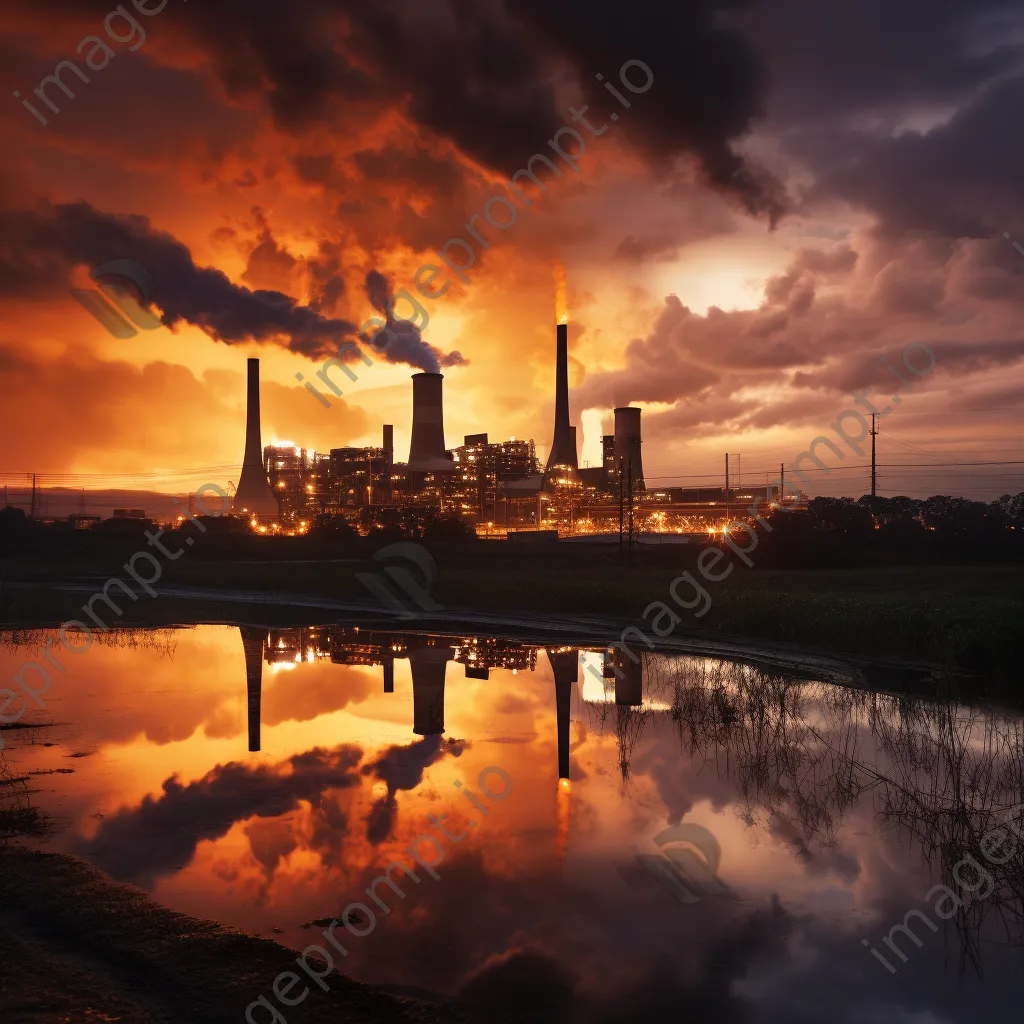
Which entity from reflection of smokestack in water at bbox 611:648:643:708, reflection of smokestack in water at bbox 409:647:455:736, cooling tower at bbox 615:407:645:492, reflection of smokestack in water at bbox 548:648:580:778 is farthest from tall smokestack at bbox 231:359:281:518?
reflection of smokestack in water at bbox 611:648:643:708

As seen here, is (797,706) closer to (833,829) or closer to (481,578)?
(833,829)

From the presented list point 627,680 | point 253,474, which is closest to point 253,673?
point 627,680

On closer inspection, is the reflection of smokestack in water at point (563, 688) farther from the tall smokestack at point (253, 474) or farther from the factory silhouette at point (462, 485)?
the tall smokestack at point (253, 474)

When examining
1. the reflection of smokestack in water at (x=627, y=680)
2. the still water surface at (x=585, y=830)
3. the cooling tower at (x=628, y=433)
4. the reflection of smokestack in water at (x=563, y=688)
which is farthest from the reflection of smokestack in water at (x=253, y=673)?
the cooling tower at (x=628, y=433)

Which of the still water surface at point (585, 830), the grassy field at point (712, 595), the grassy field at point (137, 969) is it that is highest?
the grassy field at point (712, 595)

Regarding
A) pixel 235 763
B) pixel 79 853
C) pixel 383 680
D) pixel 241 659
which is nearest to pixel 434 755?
pixel 235 763

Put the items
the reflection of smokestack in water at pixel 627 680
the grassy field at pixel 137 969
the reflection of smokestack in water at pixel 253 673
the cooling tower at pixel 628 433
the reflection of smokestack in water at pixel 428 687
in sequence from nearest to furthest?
the grassy field at pixel 137 969 → the reflection of smokestack in water at pixel 253 673 → the reflection of smokestack in water at pixel 428 687 → the reflection of smokestack in water at pixel 627 680 → the cooling tower at pixel 628 433
